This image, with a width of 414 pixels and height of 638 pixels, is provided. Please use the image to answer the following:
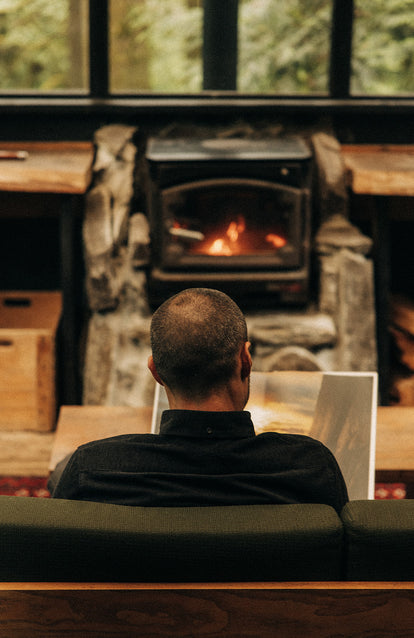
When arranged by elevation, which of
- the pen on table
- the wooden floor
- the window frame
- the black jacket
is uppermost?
the window frame

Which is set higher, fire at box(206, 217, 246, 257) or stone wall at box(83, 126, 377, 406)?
fire at box(206, 217, 246, 257)

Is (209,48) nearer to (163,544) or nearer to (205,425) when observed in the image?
(205,425)

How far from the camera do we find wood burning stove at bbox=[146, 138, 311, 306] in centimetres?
298

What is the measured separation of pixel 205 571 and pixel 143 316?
6.70 feet

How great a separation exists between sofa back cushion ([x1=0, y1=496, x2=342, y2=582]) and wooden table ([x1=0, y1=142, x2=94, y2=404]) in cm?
189

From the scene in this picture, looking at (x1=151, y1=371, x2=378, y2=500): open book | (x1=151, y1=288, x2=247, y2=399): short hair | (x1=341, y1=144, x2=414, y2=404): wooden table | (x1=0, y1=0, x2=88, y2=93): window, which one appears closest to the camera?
(x1=151, y1=288, x2=247, y2=399): short hair

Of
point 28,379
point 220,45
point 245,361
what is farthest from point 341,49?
point 245,361

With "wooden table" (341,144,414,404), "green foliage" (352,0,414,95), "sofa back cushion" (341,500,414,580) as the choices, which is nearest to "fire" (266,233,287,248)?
"wooden table" (341,144,414,404)

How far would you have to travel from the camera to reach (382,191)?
9.69 ft

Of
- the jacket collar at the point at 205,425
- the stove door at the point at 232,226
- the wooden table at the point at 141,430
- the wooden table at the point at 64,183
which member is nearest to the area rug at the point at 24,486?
the wooden table at the point at 64,183

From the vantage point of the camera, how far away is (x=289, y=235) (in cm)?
306

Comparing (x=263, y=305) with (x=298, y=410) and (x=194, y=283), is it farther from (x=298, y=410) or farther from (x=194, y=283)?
(x=298, y=410)

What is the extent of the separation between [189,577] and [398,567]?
0.97 feet

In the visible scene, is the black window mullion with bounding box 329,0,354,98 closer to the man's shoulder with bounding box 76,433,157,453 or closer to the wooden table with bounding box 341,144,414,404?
the wooden table with bounding box 341,144,414,404
